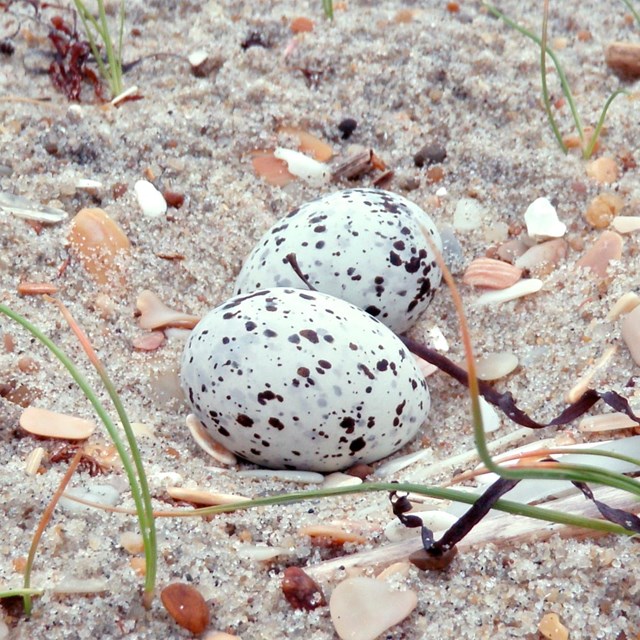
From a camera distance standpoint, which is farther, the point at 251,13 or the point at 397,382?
the point at 251,13

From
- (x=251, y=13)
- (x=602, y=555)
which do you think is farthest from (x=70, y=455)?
(x=251, y=13)

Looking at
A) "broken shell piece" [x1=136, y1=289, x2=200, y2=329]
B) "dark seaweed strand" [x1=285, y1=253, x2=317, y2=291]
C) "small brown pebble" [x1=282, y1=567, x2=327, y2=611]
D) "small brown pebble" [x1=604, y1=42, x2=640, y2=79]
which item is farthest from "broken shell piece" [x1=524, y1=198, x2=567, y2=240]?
"small brown pebble" [x1=282, y1=567, x2=327, y2=611]

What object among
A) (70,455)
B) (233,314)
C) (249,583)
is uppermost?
(233,314)

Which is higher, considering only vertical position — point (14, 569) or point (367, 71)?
point (367, 71)

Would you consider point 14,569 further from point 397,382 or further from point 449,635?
point 397,382

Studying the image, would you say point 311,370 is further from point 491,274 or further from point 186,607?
point 491,274

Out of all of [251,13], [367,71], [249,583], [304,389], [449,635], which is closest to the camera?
[449,635]
